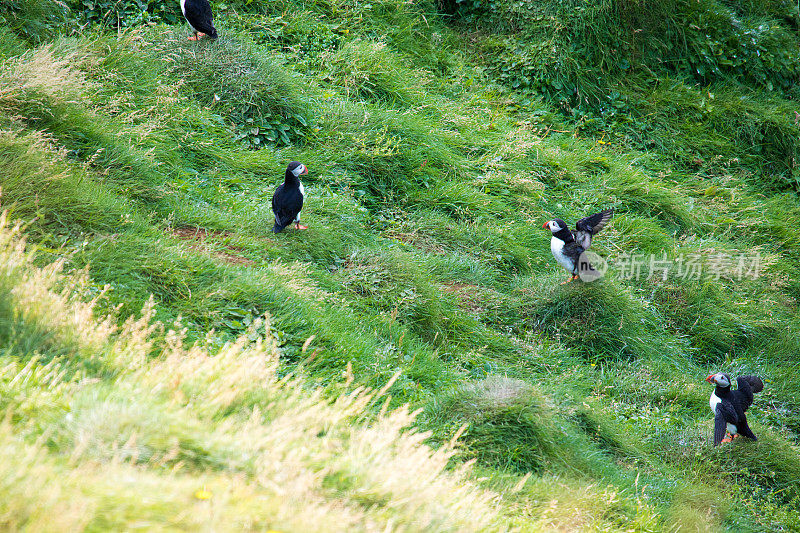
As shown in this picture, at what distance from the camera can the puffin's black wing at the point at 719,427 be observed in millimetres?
5277

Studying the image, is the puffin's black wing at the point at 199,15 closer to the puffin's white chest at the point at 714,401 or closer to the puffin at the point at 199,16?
the puffin at the point at 199,16

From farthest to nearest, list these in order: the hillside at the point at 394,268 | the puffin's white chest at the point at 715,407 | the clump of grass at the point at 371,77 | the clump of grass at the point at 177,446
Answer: the clump of grass at the point at 371,77
the puffin's white chest at the point at 715,407
the hillside at the point at 394,268
the clump of grass at the point at 177,446

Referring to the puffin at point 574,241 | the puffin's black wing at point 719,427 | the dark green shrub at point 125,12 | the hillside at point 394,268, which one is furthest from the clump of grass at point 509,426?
the dark green shrub at point 125,12

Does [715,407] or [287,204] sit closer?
[715,407]

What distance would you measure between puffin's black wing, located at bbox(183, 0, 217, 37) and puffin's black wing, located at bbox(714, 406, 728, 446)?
21.5ft

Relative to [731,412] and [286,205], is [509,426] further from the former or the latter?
[286,205]

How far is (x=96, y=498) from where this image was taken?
7.50 ft

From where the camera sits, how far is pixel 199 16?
7215mm

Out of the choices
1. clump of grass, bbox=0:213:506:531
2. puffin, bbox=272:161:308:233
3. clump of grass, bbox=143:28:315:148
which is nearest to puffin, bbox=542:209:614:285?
puffin, bbox=272:161:308:233

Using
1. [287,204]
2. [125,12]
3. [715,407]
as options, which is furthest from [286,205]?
[715,407]

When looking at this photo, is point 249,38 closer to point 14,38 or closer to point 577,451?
point 14,38

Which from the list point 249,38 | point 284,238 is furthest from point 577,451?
point 249,38

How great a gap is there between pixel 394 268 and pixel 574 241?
1965 millimetres

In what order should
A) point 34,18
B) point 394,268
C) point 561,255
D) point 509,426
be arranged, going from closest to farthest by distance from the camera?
point 509,426, point 394,268, point 561,255, point 34,18
